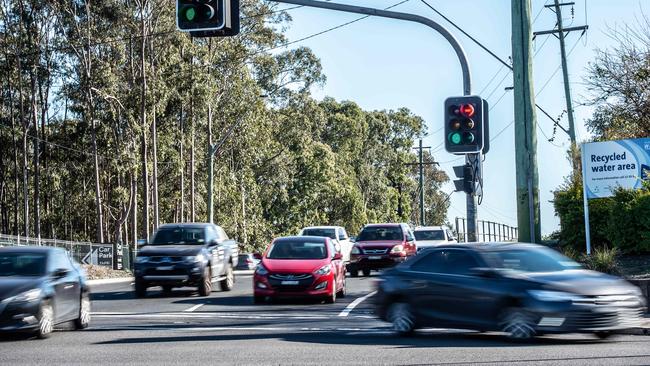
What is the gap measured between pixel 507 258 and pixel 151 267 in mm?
12602

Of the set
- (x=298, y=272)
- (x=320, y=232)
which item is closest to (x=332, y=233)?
(x=320, y=232)

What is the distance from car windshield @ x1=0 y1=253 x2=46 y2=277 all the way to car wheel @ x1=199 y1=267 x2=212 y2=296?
30.9ft

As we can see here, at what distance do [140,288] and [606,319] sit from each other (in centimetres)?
1492

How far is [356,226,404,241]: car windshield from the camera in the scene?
36.1 meters

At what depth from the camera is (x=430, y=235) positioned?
1651 inches

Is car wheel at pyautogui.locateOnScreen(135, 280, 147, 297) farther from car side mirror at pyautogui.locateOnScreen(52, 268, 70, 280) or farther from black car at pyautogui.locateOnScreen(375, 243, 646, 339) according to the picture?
black car at pyautogui.locateOnScreen(375, 243, 646, 339)

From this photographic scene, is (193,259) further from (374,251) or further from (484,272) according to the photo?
(484,272)

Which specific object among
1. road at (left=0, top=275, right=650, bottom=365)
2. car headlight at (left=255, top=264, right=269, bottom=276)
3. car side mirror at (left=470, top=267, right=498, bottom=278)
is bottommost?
road at (left=0, top=275, right=650, bottom=365)

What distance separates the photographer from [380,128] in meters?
110

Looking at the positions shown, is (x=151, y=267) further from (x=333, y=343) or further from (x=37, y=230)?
(x=37, y=230)

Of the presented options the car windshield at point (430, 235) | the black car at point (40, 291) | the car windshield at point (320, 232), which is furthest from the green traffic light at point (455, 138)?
the car windshield at point (430, 235)

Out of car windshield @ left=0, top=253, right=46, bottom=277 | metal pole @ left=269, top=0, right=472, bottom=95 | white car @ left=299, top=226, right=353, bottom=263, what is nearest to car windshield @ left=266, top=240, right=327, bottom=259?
metal pole @ left=269, top=0, right=472, bottom=95

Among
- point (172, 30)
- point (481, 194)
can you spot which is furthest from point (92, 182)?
point (481, 194)

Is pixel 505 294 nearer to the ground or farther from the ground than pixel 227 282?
farther from the ground
